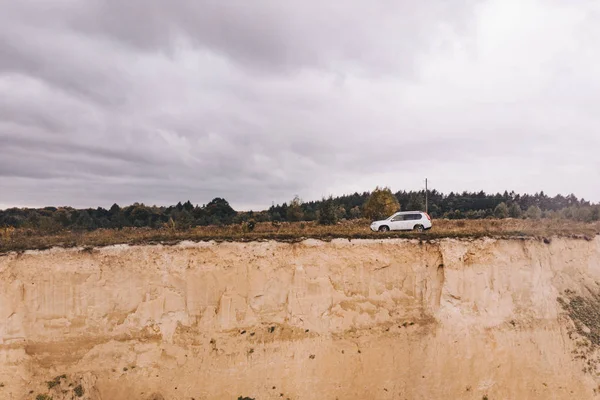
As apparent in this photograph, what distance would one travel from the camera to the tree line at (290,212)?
39.0m

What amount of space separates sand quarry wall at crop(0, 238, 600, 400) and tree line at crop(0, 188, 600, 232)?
6153mm

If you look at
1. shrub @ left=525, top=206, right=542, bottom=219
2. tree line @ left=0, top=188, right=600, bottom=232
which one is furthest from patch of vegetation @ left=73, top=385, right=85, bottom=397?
shrub @ left=525, top=206, right=542, bottom=219

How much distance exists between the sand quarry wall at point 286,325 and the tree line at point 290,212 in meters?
6.15

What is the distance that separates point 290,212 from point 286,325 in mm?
30139

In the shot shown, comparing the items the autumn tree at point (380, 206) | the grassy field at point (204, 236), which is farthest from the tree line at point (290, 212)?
the grassy field at point (204, 236)

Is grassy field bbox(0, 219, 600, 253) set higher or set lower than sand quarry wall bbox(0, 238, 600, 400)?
higher

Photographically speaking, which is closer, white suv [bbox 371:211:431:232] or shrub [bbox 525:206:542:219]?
white suv [bbox 371:211:431:232]

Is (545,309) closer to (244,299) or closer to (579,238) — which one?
(579,238)

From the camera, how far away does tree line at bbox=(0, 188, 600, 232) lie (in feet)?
128

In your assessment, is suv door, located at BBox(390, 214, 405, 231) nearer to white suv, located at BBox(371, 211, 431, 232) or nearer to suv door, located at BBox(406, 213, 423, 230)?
white suv, located at BBox(371, 211, 431, 232)

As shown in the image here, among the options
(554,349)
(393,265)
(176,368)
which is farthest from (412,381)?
(176,368)

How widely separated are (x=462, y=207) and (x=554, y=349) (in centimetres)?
7985

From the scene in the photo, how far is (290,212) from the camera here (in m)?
46.9

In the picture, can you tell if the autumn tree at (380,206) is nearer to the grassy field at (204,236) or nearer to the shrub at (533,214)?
the shrub at (533,214)
